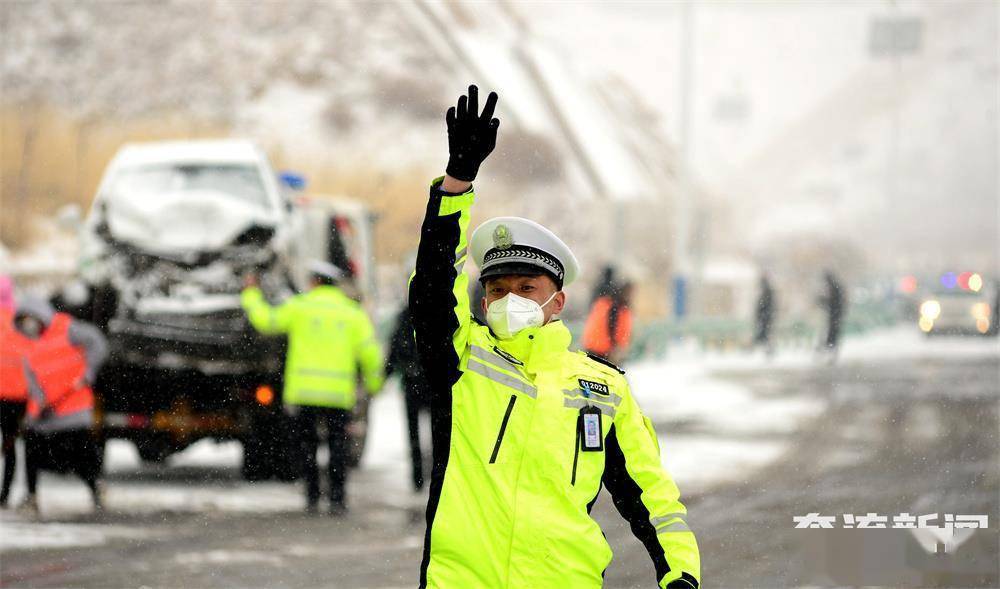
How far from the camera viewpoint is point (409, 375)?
10219 mm

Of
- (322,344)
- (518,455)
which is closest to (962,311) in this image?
(322,344)

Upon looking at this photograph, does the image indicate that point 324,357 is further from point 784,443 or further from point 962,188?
point 962,188

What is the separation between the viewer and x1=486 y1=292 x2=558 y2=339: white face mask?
135 inches

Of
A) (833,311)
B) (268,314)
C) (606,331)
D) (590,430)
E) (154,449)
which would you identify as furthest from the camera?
(833,311)

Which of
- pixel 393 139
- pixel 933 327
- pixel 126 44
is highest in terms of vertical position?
pixel 126 44

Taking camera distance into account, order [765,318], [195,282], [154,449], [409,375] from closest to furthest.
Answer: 1. [409,375]
2. [154,449]
3. [195,282]
4. [765,318]

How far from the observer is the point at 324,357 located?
944 cm

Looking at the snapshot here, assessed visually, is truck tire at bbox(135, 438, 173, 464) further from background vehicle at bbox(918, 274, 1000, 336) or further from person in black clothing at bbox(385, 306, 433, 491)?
background vehicle at bbox(918, 274, 1000, 336)

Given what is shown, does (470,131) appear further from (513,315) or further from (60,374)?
(60,374)

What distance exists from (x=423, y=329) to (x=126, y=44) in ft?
126

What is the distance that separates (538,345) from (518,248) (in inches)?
9.3

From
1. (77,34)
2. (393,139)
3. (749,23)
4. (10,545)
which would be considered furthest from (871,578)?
(77,34)

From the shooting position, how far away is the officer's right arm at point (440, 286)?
344 centimetres

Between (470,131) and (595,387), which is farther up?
(470,131)
